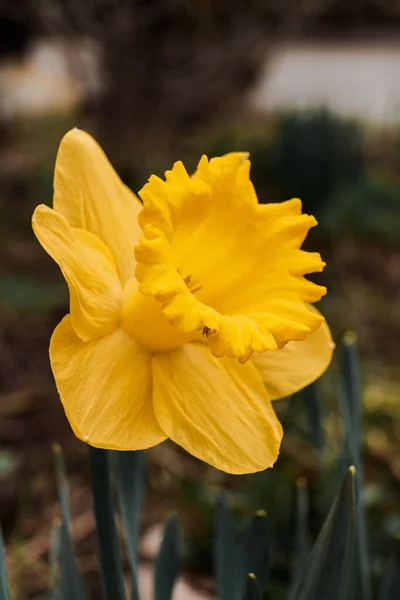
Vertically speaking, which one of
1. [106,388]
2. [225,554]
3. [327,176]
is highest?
[106,388]

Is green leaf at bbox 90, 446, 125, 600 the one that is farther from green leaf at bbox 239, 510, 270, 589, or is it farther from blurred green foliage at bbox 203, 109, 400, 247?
blurred green foliage at bbox 203, 109, 400, 247

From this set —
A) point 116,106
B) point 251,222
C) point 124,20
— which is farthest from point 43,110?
point 251,222

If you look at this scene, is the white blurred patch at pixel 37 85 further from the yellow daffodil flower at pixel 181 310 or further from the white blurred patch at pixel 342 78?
the yellow daffodil flower at pixel 181 310

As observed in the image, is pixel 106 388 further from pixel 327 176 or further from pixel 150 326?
pixel 327 176

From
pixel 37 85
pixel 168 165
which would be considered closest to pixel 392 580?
pixel 168 165

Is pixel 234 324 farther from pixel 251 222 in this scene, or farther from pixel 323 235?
pixel 323 235

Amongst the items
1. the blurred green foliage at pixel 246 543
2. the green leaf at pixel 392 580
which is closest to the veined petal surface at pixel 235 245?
the blurred green foliage at pixel 246 543
